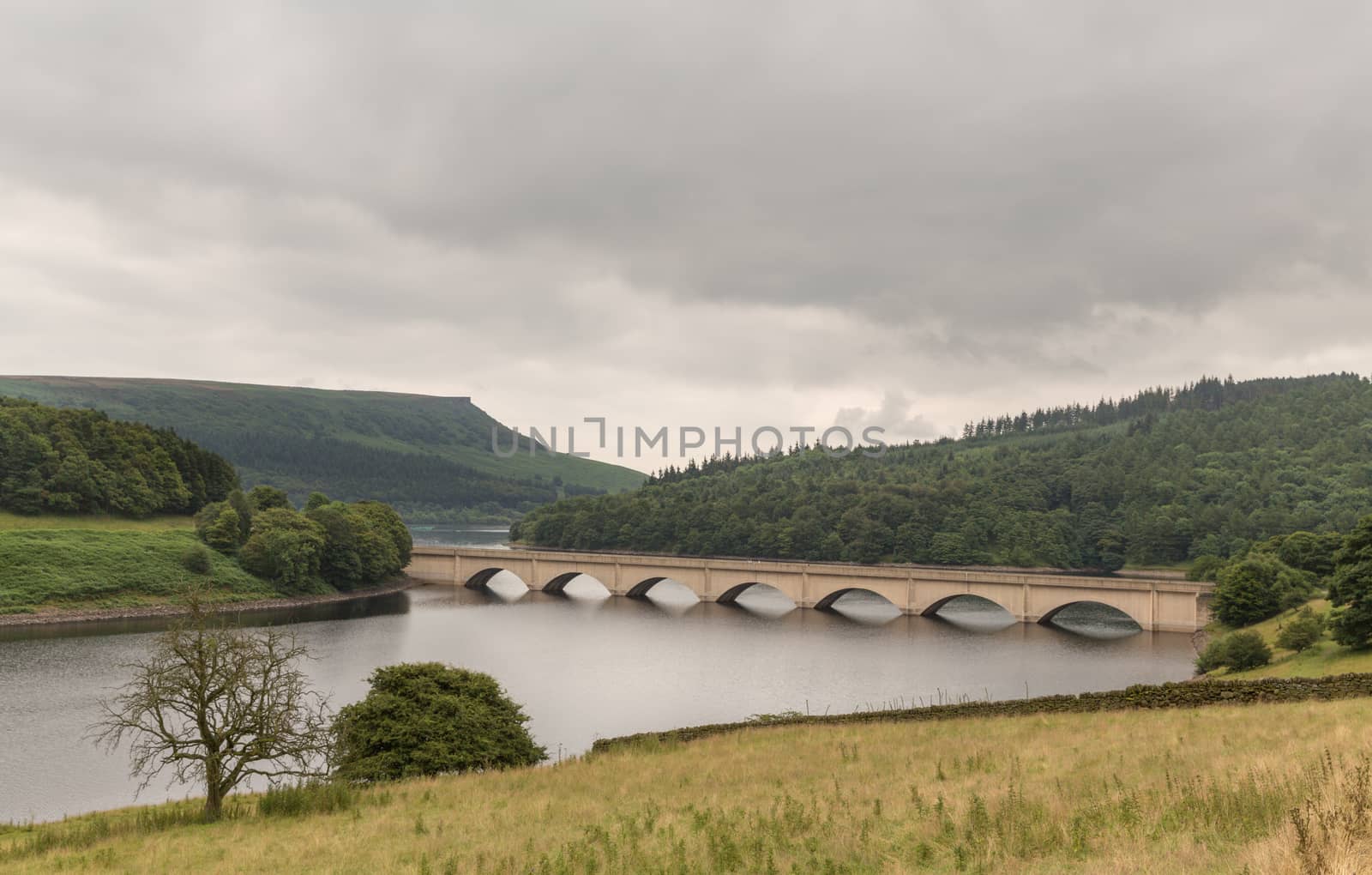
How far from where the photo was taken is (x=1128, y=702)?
3694 cm

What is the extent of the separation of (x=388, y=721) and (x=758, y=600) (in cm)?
9169

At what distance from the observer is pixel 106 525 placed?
112m

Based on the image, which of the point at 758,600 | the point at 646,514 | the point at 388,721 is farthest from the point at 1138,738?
the point at 646,514

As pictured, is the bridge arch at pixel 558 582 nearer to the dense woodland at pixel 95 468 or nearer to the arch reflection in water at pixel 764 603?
the arch reflection in water at pixel 764 603

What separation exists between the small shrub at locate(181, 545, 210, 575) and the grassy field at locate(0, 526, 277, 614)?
A: 1.61ft

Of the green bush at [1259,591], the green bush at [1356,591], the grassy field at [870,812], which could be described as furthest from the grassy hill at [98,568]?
the green bush at [1259,591]

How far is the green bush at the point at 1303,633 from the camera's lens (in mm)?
54969

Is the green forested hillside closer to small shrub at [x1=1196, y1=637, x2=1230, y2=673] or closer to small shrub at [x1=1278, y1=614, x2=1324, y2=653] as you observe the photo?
small shrub at [x1=1196, y1=637, x2=1230, y2=673]

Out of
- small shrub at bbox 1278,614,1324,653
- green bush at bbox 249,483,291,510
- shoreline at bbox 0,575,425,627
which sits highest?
green bush at bbox 249,483,291,510

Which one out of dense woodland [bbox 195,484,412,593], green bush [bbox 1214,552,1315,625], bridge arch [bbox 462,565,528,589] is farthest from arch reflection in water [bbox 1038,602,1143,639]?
dense woodland [bbox 195,484,412,593]

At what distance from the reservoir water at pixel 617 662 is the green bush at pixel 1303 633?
10.3 meters

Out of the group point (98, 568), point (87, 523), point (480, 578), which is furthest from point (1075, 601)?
point (87, 523)

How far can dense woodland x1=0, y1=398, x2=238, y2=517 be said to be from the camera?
365ft

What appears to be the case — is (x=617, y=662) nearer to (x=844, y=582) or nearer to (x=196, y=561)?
(x=844, y=582)
